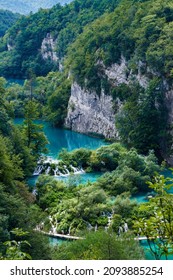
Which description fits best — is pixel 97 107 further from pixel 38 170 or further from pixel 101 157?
pixel 38 170

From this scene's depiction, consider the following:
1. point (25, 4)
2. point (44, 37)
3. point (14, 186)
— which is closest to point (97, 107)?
point (14, 186)

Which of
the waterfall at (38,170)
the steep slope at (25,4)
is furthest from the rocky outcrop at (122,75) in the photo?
the steep slope at (25,4)

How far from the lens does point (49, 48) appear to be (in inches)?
3349

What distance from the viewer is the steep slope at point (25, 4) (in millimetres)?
148000

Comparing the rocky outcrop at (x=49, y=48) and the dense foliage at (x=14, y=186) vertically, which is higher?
the rocky outcrop at (x=49, y=48)

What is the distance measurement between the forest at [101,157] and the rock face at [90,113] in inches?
32.9

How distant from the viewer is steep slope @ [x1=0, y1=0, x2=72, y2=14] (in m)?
148

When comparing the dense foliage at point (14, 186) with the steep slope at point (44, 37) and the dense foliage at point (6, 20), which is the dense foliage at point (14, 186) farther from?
the dense foliage at point (6, 20)

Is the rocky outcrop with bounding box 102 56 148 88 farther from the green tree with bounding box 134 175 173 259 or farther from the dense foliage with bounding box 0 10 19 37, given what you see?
the dense foliage with bounding box 0 10 19 37

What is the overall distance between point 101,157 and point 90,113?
15791 millimetres

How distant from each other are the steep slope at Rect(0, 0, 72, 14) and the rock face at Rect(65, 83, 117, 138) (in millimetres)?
96947

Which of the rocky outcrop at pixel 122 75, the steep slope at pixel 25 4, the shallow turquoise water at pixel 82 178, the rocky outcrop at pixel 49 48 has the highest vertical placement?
the steep slope at pixel 25 4

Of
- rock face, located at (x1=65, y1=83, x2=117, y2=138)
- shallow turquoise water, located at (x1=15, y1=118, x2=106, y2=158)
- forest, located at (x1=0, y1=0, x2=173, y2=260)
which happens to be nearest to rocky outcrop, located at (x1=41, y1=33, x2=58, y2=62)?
forest, located at (x1=0, y1=0, x2=173, y2=260)
